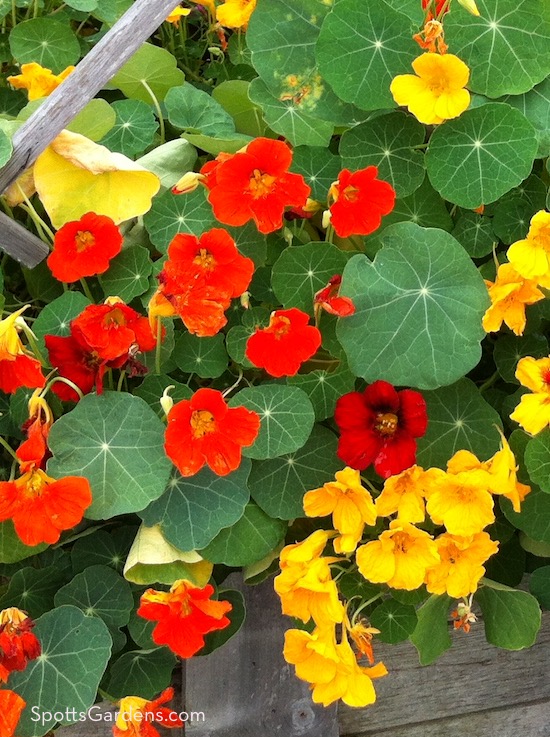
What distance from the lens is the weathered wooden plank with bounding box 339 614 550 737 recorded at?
163cm

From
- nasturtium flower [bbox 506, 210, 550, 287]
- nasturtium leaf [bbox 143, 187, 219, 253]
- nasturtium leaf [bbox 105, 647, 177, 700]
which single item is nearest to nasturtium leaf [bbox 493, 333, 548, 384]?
nasturtium flower [bbox 506, 210, 550, 287]

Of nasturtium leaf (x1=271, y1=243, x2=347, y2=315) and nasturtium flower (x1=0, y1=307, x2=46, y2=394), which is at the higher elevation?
nasturtium flower (x1=0, y1=307, x2=46, y2=394)

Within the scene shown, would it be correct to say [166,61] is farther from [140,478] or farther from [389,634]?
[389,634]

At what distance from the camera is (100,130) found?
3.31 feet

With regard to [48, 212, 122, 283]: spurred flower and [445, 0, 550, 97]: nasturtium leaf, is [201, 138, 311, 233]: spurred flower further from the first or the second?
[445, 0, 550, 97]: nasturtium leaf

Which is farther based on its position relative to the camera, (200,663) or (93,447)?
(200,663)

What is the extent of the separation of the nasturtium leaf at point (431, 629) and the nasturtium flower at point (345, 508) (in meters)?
0.21

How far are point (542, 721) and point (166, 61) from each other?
1.48 metres

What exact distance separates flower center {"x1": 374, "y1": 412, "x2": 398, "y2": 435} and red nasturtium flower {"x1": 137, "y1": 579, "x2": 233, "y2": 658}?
260 mm

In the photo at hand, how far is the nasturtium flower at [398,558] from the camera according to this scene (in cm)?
90

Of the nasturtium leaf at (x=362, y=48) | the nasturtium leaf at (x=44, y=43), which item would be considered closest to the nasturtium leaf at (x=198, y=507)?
the nasturtium leaf at (x=362, y=48)

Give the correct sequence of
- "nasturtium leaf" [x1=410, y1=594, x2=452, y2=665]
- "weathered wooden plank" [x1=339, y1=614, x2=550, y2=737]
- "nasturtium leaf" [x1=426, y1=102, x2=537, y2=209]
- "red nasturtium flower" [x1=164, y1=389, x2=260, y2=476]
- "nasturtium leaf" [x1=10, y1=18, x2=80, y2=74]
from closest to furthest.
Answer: "red nasturtium flower" [x1=164, y1=389, x2=260, y2=476], "nasturtium leaf" [x1=426, y1=102, x2=537, y2=209], "nasturtium leaf" [x1=410, y1=594, x2=452, y2=665], "nasturtium leaf" [x1=10, y1=18, x2=80, y2=74], "weathered wooden plank" [x1=339, y1=614, x2=550, y2=737]

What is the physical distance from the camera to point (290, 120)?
1014 millimetres

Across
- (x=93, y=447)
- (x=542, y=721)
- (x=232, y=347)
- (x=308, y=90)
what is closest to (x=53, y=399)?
(x=93, y=447)
